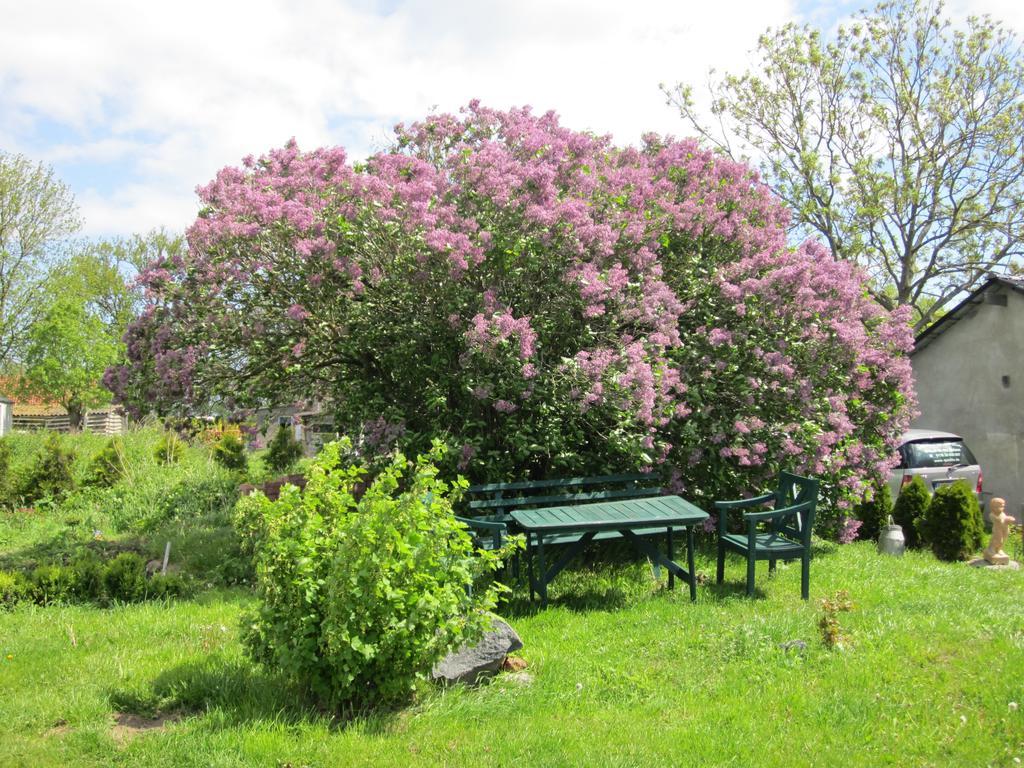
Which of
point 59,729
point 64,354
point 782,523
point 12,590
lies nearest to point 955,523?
Answer: point 782,523

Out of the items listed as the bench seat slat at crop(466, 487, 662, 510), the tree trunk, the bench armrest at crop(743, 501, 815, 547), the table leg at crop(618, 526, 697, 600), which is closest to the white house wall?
the bench armrest at crop(743, 501, 815, 547)

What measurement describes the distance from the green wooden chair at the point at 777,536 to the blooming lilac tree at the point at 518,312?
84 centimetres

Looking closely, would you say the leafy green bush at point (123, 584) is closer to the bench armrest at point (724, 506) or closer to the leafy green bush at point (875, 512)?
the bench armrest at point (724, 506)

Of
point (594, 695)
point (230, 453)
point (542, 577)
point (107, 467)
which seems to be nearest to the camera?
point (594, 695)

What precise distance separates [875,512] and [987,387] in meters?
6.79

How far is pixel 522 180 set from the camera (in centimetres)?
752

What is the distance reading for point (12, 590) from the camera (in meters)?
6.51

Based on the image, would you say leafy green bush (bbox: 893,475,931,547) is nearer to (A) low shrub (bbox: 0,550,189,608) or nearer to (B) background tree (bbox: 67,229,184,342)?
(A) low shrub (bbox: 0,550,189,608)

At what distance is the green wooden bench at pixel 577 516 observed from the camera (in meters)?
6.15

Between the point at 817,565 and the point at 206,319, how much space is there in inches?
250

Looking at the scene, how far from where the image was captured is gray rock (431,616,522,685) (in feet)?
15.4

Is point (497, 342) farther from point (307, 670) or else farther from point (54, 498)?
point (54, 498)

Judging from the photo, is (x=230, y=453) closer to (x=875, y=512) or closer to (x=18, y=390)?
(x=875, y=512)

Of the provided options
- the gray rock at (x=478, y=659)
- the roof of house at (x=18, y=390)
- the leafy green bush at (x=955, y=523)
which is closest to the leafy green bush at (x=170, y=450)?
the gray rock at (x=478, y=659)
